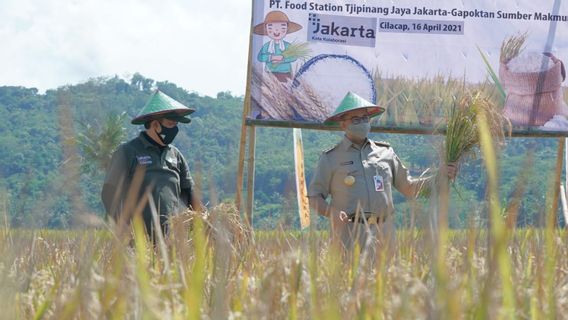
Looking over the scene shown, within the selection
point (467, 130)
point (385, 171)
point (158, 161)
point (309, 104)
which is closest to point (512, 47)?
point (309, 104)

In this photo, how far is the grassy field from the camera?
215cm

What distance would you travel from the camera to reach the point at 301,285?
298cm

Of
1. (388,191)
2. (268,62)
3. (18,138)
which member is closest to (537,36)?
(268,62)

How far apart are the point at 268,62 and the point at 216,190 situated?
692 cm

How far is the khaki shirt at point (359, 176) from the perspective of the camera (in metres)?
7.31

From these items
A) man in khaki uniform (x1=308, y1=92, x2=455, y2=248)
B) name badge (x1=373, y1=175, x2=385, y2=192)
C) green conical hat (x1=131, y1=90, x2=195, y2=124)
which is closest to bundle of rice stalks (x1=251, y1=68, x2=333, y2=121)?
man in khaki uniform (x1=308, y1=92, x2=455, y2=248)

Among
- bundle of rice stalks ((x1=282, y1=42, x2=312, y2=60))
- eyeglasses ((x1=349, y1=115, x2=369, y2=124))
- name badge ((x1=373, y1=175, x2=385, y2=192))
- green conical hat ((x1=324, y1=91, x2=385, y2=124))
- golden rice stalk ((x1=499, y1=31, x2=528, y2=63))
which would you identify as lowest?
name badge ((x1=373, y1=175, x2=385, y2=192))

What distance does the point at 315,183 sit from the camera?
7539 mm

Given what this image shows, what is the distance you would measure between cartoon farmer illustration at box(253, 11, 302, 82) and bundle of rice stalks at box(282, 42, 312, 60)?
15 millimetres

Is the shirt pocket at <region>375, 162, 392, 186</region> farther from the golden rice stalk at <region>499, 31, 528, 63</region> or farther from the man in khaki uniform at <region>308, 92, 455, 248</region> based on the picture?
the golden rice stalk at <region>499, 31, 528, 63</region>

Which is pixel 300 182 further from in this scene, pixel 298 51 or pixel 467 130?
pixel 467 130

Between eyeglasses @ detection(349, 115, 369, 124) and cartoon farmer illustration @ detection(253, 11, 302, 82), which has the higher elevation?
cartoon farmer illustration @ detection(253, 11, 302, 82)

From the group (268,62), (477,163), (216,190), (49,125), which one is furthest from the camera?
(268,62)

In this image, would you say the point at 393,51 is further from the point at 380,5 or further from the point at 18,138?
the point at 18,138
